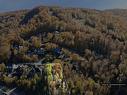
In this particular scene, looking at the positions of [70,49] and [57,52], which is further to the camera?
[70,49]

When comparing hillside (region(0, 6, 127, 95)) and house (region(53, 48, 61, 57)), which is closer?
hillside (region(0, 6, 127, 95))

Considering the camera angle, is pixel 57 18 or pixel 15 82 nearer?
pixel 15 82

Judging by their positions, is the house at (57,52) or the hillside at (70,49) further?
the house at (57,52)

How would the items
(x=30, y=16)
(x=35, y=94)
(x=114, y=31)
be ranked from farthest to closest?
(x=30, y=16) < (x=114, y=31) < (x=35, y=94)

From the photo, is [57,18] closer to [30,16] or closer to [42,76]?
[30,16]

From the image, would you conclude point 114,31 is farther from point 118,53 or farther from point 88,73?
point 88,73

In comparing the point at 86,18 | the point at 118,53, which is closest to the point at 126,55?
the point at 118,53

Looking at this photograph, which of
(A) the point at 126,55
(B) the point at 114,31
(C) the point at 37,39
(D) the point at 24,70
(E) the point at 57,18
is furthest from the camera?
(E) the point at 57,18
